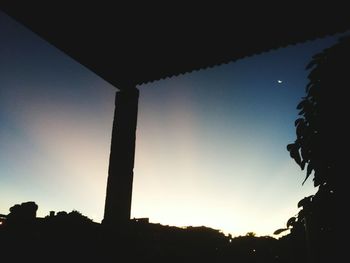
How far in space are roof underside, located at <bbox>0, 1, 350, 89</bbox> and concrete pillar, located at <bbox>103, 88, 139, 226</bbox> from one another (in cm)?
62

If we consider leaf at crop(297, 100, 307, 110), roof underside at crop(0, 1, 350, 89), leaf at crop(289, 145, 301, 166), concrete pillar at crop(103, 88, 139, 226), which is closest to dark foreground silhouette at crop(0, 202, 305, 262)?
concrete pillar at crop(103, 88, 139, 226)

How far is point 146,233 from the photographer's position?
4477 millimetres

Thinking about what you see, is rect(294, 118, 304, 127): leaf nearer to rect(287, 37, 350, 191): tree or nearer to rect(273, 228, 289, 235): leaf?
rect(287, 37, 350, 191): tree

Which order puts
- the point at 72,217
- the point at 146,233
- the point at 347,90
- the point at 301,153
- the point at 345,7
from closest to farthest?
the point at 347,90 → the point at 301,153 → the point at 345,7 → the point at 72,217 → the point at 146,233

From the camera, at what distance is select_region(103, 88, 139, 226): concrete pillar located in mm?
4387

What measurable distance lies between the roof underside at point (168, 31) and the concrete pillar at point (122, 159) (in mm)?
618

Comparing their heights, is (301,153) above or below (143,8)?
below

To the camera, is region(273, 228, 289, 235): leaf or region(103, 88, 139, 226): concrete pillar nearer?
region(273, 228, 289, 235): leaf

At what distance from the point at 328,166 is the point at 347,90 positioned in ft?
2.31

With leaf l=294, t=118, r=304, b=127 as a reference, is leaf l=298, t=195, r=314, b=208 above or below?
below

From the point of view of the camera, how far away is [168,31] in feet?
13.6

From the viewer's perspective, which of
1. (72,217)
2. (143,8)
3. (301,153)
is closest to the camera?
(301,153)

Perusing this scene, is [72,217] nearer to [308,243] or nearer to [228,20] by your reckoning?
[308,243]

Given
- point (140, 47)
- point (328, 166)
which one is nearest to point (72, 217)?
point (140, 47)
